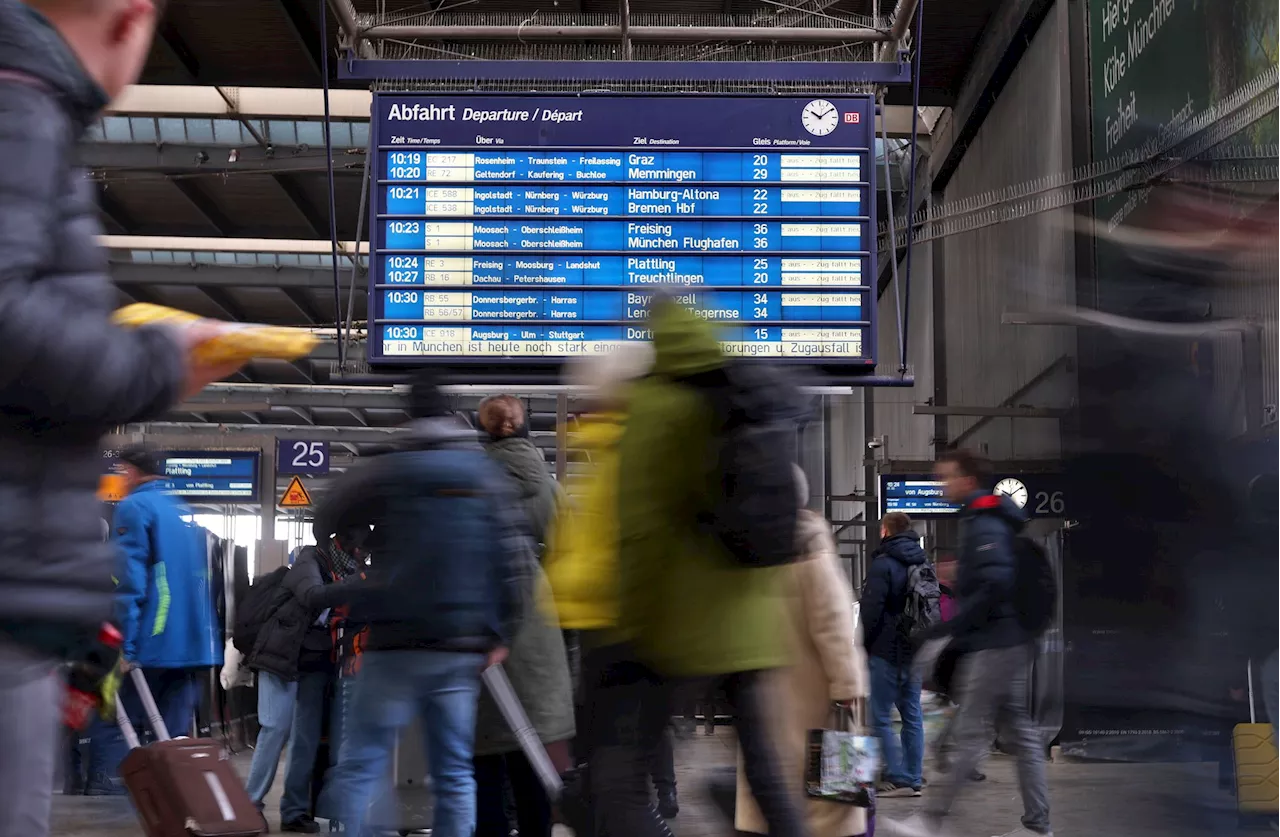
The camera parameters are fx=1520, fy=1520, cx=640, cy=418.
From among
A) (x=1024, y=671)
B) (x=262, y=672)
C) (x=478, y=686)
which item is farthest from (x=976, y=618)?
(x=262, y=672)

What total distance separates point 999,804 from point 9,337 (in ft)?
26.6

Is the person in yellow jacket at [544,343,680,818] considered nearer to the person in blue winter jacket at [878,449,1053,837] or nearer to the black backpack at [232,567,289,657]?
the person in blue winter jacket at [878,449,1053,837]

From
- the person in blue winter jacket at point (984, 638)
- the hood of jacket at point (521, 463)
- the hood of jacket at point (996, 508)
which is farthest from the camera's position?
the hood of jacket at point (996, 508)

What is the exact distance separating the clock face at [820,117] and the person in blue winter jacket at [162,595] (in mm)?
4062

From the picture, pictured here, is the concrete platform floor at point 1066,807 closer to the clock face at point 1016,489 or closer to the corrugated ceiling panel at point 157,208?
the clock face at point 1016,489

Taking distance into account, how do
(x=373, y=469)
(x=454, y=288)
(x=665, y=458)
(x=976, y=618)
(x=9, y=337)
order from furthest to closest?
(x=454, y=288), (x=976, y=618), (x=373, y=469), (x=665, y=458), (x=9, y=337)

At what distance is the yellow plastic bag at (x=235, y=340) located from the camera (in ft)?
5.53

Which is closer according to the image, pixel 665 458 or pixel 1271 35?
pixel 665 458

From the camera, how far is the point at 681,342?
3527mm

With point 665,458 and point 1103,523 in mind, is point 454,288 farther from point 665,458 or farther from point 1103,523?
point 1103,523

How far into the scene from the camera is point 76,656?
1.56 metres

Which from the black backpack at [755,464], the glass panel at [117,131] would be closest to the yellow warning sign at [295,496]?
the glass panel at [117,131]

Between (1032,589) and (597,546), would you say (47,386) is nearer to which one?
(597,546)

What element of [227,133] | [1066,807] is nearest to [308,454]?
[227,133]
